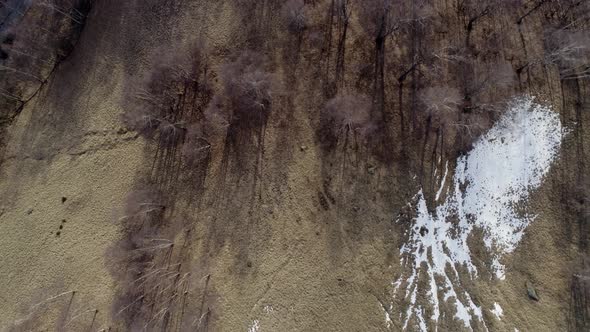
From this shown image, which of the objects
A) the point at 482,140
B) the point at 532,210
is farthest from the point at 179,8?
the point at 532,210

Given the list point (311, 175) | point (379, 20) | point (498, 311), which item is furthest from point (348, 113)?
point (498, 311)

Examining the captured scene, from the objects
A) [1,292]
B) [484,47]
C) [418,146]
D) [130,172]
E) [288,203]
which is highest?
[484,47]

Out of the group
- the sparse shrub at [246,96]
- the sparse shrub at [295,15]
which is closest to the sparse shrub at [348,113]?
the sparse shrub at [246,96]

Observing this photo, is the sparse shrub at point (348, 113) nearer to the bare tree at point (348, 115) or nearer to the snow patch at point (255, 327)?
the bare tree at point (348, 115)

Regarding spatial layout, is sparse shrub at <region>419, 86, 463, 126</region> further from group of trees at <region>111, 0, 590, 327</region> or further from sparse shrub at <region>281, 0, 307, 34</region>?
sparse shrub at <region>281, 0, 307, 34</region>

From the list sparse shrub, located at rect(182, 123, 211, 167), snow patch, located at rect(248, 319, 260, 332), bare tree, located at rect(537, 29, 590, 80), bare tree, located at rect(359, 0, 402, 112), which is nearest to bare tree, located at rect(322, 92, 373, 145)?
bare tree, located at rect(359, 0, 402, 112)

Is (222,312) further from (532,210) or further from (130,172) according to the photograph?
(532,210)

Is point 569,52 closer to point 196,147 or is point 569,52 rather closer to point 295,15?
point 295,15
